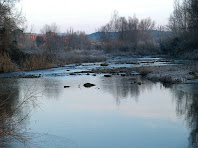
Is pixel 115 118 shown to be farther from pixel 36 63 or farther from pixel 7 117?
pixel 36 63

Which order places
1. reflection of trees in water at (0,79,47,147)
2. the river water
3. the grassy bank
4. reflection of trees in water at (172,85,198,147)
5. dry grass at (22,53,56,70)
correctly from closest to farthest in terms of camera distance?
reflection of trees in water at (0,79,47,147)
the river water
reflection of trees in water at (172,85,198,147)
the grassy bank
dry grass at (22,53,56,70)

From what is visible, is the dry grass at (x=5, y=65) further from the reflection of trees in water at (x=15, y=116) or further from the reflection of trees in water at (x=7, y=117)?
the reflection of trees in water at (x=7, y=117)

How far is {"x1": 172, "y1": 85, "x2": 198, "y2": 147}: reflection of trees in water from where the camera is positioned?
22.8 ft

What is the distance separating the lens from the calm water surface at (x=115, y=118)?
6.66 metres

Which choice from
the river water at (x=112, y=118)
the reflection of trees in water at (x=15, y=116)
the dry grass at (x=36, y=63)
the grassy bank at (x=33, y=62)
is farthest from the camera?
the dry grass at (x=36, y=63)

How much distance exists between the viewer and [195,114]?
9086mm

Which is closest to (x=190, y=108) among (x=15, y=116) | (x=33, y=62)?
(x=15, y=116)

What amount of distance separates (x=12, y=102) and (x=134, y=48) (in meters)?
43.8

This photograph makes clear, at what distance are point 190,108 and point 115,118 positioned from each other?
2.98 metres

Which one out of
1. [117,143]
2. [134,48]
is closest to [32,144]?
[117,143]

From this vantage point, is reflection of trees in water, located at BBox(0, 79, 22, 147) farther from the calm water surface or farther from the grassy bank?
the grassy bank

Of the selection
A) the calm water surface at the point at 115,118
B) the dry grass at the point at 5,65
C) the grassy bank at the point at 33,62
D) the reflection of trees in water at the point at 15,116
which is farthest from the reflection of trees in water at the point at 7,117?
the grassy bank at the point at 33,62

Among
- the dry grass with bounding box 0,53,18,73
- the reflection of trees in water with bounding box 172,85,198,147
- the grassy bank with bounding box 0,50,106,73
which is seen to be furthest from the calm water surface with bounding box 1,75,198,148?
the grassy bank with bounding box 0,50,106,73

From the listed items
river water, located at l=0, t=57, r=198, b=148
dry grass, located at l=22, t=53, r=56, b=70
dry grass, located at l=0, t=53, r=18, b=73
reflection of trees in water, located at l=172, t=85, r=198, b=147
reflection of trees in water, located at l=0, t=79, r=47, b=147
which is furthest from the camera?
dry grass, located at l=22, t=53, r=56, b=70
